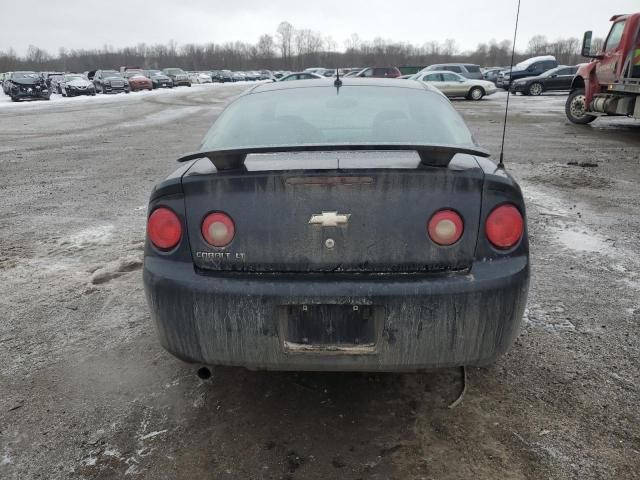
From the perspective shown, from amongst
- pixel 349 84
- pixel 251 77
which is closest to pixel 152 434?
pixel 349 84

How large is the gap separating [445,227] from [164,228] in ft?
3.93

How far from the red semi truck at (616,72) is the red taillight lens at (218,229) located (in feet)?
37.5

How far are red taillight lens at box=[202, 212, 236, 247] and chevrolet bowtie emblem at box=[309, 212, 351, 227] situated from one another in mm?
347

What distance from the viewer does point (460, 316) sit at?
2010mm

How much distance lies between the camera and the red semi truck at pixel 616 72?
423 inches

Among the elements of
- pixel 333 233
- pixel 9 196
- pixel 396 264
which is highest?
pixel 333 233

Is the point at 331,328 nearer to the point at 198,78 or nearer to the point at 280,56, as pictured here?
the point at 198,78

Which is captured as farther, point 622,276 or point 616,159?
point 616,159

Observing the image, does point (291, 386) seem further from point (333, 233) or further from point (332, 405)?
point (333, 233)

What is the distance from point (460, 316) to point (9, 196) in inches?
271

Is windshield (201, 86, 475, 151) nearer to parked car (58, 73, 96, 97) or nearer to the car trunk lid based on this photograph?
the car trunk lid

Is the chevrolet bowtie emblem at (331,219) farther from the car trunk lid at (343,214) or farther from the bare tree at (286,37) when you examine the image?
the bare tree at (286,37)

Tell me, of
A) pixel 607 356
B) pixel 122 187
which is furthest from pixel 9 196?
pixel 607 356

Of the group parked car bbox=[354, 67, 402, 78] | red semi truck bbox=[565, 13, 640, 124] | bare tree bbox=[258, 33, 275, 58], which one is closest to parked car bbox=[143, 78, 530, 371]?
red semi truck bbox=[565, 13, 640, 124]
